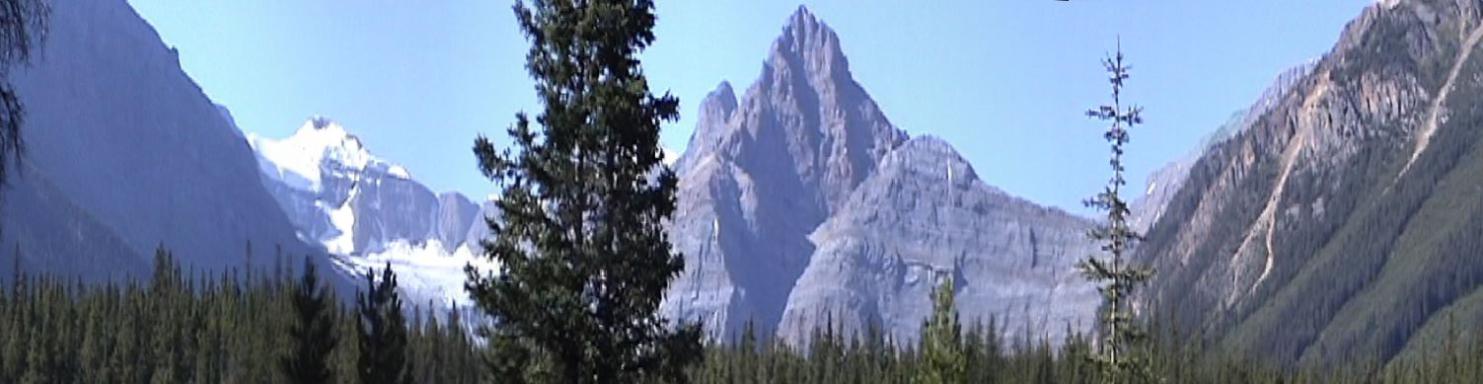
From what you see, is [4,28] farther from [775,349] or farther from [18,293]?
[775,349]

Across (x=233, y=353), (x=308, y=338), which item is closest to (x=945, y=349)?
(x=308, y=338)

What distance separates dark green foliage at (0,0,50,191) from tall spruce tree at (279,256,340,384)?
32.0 m

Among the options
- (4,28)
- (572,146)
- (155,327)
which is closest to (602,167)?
(572,146)

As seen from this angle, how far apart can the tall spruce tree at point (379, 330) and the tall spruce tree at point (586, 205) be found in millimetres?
→ 19785

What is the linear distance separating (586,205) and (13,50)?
38.1ft

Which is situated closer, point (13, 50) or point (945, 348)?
point (13, 50)

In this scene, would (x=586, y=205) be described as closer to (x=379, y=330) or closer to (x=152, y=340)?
(x=379, y=330)

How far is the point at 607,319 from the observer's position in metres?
24.1

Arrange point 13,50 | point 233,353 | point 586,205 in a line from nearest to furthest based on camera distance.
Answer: point 13,50 → point 586,205 → point 233,353

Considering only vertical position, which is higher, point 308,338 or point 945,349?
point 945,349

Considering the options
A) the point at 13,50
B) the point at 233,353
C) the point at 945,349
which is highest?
the point at 233,353

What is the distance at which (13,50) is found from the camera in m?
13.1

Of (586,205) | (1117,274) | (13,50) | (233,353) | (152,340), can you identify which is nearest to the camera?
(13,50)

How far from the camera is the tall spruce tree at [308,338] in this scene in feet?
149
